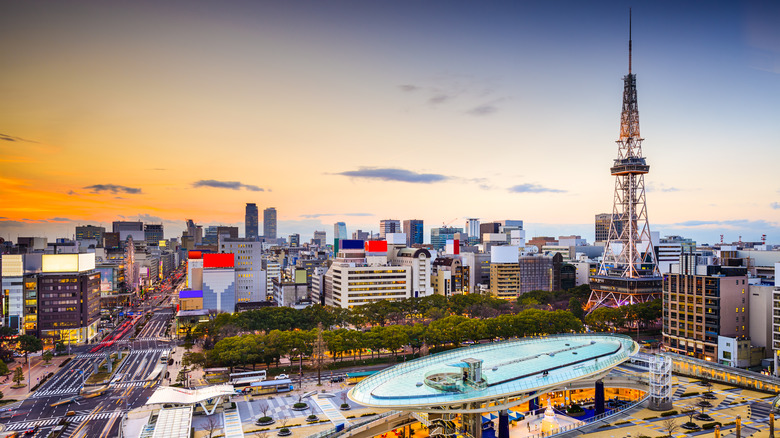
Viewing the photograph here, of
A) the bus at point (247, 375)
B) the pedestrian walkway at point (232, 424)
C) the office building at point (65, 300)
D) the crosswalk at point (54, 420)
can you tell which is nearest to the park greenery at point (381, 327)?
the bus at point (247, 375)

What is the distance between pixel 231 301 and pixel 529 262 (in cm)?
9056

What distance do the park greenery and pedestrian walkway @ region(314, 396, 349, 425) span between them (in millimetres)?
11615

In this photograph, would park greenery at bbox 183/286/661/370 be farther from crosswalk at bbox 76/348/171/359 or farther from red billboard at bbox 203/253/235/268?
red billboard at bbox 203/253/235/268

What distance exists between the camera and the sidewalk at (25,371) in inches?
2662

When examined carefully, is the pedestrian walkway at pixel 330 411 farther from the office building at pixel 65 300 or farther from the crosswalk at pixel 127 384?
the office building at pixel 65 300

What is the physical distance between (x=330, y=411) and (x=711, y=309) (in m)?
63.5

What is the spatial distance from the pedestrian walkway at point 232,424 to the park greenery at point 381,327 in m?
13.8

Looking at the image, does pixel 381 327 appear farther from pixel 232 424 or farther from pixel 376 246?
pixel 376 246

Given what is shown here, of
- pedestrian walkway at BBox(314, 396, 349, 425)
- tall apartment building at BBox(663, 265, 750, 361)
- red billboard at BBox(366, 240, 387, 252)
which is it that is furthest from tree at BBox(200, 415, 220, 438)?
red billboard at BBox(366, 240, 387, 252)

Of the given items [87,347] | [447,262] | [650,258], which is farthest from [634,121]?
[87,347]

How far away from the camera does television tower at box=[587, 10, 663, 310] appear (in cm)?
12039

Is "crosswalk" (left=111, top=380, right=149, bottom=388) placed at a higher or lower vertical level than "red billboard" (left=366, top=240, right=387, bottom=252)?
lower

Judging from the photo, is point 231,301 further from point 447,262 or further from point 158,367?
point 447,262

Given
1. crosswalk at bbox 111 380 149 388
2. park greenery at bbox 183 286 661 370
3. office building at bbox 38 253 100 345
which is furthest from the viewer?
office building at bbox 38 253 100 345
